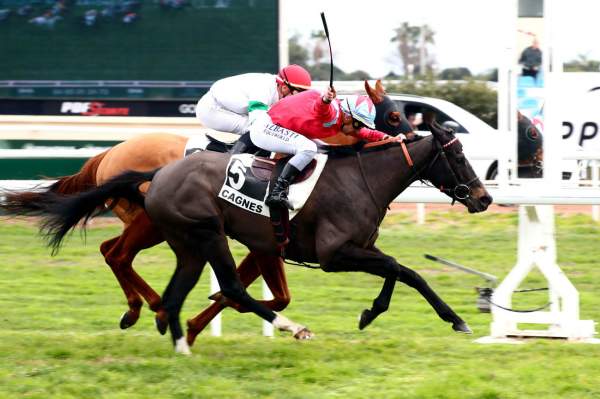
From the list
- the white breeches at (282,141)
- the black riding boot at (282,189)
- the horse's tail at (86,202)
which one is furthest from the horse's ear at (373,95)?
the horse's tail at (86,202)

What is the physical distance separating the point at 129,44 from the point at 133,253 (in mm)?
6935

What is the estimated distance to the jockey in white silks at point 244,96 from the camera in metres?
6.97

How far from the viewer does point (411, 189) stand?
23.5ft

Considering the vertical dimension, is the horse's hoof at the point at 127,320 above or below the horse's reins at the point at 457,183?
below

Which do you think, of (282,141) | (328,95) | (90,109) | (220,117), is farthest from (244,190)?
(90,109)

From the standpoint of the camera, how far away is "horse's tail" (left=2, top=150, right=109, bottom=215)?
713 cm

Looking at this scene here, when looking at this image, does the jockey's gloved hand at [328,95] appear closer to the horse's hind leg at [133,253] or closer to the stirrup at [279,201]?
the stirrup at [279,201]

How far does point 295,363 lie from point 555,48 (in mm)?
2499

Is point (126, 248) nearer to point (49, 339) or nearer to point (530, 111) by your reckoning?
point (49, 339)

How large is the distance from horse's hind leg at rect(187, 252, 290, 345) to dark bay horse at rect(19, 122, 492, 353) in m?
0.33

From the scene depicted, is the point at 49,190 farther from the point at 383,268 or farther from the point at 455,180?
the point at 455,180

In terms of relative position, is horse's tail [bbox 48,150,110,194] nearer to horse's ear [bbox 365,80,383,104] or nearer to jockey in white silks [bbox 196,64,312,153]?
jockey in white silks [bbox 196,64,312,153]

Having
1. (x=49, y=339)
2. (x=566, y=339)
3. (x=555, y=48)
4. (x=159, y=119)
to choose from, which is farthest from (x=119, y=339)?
(x=159, y=119)

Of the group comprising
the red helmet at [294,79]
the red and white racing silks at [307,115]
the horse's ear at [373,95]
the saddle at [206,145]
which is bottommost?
the saddle at [206,145]
